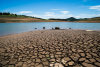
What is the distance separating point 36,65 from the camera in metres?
3.19

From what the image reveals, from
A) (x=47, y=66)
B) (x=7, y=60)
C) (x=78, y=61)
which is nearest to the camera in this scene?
(x=47, y=66)

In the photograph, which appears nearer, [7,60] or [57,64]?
[57,64]

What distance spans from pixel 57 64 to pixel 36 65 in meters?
1.09

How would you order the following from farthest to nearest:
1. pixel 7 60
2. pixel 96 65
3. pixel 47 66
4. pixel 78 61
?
pixel 7 60 → pixel 78 61 → pixel 47 66 → pixel 96 65

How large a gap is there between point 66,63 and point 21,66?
2.32 meters

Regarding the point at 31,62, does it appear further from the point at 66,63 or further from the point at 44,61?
the point at 66,63

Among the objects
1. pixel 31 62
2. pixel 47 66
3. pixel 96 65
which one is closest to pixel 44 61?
pixel 47 66

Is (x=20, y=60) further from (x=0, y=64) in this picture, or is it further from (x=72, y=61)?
(x=72, y=61)

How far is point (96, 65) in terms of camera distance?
2906 millimetres

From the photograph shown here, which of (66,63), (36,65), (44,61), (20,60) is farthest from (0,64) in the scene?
(66,63)

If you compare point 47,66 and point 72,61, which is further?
point 72,61

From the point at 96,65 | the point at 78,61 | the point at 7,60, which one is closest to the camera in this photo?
the point at 96,65

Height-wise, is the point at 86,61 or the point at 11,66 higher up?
the point at 86,61

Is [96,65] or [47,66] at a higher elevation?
[96,65]
